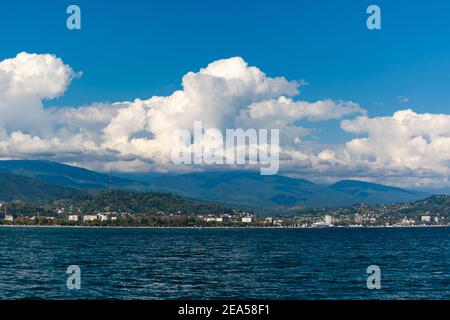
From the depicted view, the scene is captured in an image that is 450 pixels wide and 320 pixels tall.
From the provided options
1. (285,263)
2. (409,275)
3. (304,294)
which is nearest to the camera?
(304,294)

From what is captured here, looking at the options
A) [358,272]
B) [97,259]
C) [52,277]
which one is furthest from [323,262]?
[52,277]

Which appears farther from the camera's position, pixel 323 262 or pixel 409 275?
pixel 323 262

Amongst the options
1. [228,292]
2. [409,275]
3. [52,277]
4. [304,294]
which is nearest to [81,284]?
[52,277]

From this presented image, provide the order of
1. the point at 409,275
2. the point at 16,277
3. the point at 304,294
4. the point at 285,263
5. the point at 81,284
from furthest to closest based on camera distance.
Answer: the point at 285,263 < the point at 409,275 < the point at 16,277 < the point at 81,284 < the point at 304,294

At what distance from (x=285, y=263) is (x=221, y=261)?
1351 centimetres

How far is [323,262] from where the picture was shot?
356 ft

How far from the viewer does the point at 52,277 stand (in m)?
78.6

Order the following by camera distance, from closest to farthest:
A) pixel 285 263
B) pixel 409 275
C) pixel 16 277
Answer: pixel 16 277 < pixel 409 275 < pixel 285 263

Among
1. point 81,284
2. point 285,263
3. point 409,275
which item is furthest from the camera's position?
point 285,263

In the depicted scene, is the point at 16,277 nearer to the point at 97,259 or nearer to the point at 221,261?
the point at 97,259
